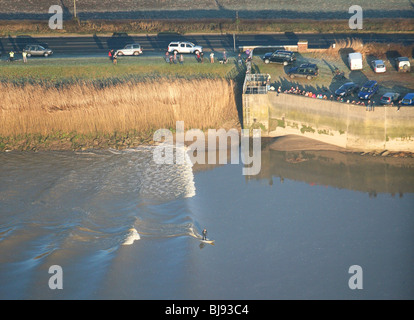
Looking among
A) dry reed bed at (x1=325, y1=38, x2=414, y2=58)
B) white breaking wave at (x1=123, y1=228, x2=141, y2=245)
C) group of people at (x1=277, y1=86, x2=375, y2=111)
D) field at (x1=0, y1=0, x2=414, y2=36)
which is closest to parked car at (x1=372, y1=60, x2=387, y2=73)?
dry reed bed at (x1=325, y1=38, x2=414, y2=58)

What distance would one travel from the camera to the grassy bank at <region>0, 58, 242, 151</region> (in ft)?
147

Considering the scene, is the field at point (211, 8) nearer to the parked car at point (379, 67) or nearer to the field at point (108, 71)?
the parked car at point (379, 67)

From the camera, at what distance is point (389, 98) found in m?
41.7

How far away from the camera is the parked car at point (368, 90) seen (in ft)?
140

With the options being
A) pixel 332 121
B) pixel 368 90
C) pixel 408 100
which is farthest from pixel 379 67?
pixel 332 121

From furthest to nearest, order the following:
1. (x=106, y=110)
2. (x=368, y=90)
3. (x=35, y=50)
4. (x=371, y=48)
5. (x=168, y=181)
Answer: (x=35, y=50) < (x=371, y=48) < (x=106, y=110) < (x=368, y=90) < (x=168, y=181)

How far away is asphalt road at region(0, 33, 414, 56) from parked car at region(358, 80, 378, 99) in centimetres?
1243

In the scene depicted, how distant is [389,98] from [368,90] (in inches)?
81.3

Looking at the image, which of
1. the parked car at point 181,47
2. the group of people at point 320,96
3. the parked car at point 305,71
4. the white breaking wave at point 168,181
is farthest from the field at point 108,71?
the white breaking wave at point 168,181

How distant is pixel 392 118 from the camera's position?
40812 mm

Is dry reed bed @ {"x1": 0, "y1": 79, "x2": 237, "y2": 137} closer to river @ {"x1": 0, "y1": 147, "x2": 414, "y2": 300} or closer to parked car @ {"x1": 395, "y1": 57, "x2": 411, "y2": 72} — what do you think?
river @ {"x1": 0, "y1": 147, "x2": 414, "y2": 300}

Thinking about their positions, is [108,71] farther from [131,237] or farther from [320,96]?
[131,237]

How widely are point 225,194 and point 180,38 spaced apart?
27928 mm
